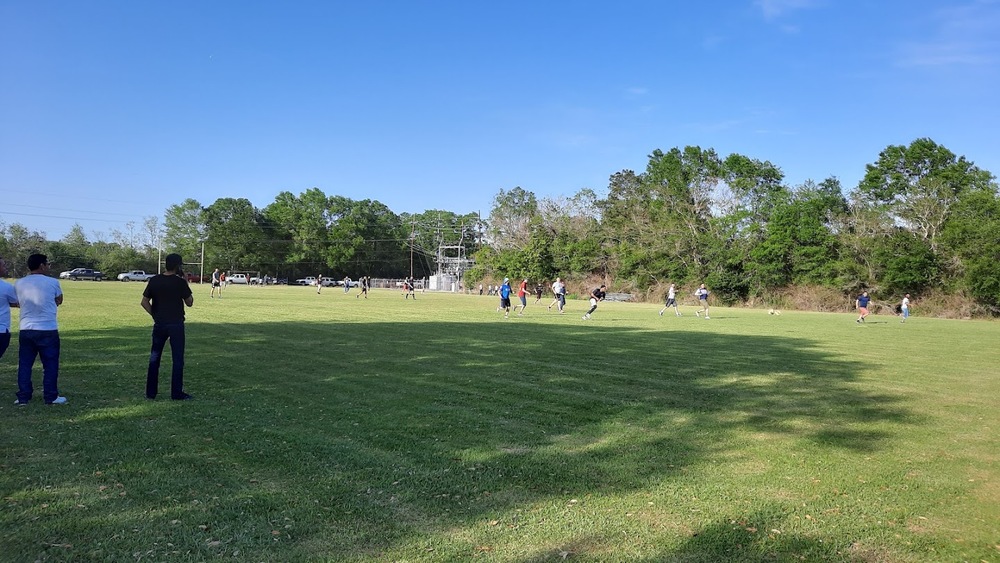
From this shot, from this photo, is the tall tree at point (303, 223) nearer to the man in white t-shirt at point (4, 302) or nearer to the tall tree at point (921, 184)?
the tall tree at point (921, 184)

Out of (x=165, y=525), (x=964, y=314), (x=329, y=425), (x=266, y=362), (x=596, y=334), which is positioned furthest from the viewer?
(x=964, y=314)

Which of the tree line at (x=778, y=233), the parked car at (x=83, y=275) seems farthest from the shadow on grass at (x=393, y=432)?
the parked car at (x=83, y=275)

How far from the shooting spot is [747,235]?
5934cm

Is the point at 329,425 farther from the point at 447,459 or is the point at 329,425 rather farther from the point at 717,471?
the point at 717,471

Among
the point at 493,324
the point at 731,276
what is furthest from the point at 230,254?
the point at 493,324

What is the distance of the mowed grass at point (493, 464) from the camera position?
3.96m

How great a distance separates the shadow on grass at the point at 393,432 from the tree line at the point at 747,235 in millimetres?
43216

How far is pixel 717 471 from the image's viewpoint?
558 centimetres

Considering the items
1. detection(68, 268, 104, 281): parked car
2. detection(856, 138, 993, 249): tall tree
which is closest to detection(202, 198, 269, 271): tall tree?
detection(68, 268, 104, 281): parked car

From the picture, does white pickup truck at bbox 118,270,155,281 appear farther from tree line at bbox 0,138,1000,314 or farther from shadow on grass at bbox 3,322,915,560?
shadow on grass at bbox 3,322,915,560

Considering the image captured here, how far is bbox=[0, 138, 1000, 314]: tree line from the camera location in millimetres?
48188

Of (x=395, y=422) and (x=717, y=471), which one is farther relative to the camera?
(x=395, y=422)

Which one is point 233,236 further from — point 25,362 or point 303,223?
point 25,362

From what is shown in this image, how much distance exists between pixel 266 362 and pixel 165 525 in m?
7.74
